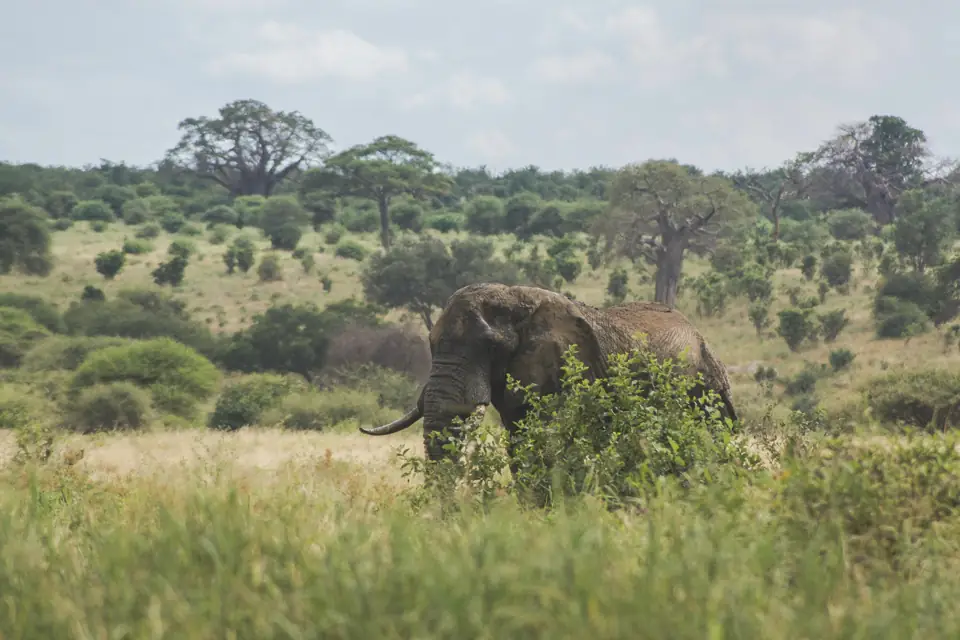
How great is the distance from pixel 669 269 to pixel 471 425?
34.9 m

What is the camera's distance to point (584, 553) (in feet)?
11.2

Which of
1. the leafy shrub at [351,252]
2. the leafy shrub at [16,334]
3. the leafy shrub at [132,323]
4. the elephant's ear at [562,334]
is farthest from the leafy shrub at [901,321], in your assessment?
the elephant's ear at [562,334]

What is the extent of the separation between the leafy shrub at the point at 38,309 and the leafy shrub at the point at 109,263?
629 centimetres

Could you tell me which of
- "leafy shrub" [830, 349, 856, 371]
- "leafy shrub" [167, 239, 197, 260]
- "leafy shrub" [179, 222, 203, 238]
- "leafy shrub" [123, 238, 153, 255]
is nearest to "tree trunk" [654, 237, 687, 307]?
"leafy shrub" [830, 349, 856, 371]

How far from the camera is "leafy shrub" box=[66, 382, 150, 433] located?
80.8ft

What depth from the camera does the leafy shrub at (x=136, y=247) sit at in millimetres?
49756

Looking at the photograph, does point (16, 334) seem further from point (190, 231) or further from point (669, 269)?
point (190, 231)

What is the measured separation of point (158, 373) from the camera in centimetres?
2723

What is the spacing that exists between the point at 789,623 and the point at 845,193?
64292 mm

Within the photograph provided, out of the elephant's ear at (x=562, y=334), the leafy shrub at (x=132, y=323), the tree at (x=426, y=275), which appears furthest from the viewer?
the tree at (x=426, y=275)

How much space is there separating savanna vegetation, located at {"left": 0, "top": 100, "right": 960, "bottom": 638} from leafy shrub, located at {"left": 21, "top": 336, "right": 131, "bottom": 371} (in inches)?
4.7

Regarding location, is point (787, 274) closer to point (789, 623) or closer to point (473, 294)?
point (473, 294)

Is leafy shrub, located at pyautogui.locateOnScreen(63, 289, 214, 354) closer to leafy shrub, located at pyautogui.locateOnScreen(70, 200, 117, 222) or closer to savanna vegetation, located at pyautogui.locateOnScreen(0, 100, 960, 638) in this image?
savanna vegetation, located at pyautogui.locateOnScreen(0, 100, 960, 638)

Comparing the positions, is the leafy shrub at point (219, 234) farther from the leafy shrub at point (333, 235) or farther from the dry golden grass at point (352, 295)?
the leafy shrub at point (333, 235)
